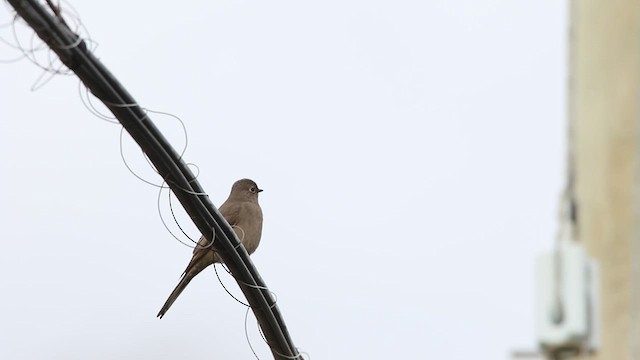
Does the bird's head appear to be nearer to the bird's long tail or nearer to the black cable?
the bird's long tail

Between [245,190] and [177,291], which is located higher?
[245,190]

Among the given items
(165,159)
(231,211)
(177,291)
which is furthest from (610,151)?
(165,159)

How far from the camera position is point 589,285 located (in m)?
4.21

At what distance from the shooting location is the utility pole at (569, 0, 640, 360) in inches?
302

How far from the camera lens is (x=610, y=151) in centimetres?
924

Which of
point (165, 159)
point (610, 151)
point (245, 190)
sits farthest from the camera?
point (610, 151)

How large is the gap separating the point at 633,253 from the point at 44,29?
14.6 ft

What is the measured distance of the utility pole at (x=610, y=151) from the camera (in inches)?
302

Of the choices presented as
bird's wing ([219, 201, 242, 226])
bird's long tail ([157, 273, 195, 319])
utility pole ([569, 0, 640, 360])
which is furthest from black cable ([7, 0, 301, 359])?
bird's wing ([219, 201, 242, 226])

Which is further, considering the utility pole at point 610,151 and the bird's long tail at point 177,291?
the utility pole at point 610,151

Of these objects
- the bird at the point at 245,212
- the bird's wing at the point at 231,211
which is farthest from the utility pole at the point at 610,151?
the bird's wing at the point at 231,211

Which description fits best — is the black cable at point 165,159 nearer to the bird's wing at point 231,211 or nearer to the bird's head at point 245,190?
the bird's wing at point 231,211

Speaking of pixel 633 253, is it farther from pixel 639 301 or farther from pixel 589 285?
pixel 589 285

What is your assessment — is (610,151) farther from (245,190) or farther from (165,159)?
(165,159)
